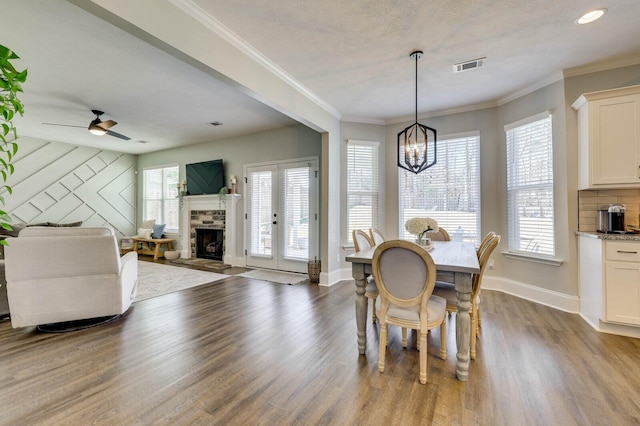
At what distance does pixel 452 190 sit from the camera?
467 cm

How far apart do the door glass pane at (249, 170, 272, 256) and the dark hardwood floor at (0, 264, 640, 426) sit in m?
2.66

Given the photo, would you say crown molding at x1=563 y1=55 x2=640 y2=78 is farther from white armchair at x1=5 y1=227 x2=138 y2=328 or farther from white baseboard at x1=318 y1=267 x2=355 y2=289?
white armchair at x1=5 y1=227 x2=138 y2=328

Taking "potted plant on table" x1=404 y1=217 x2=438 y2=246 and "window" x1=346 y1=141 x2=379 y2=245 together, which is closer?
"potted plant on table" x1=404 y1=217 x2=438 y2=246

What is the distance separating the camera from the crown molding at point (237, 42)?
7.68 feet

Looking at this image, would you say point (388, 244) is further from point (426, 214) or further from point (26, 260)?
point (26, 260)

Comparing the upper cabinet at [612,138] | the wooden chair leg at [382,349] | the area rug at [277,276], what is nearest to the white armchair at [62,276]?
the area rug at [277,276]

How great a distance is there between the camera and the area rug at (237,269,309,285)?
5000 mm

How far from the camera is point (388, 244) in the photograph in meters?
2.11

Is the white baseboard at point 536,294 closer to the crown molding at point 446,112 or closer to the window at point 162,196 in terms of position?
the crown molding at point 446,112

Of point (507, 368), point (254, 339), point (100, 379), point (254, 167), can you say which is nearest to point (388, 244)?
point (507, 368)

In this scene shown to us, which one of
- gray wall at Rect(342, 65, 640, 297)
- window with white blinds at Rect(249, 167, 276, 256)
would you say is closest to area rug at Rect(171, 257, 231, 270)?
window with white blinds at Rect(249, 167, 276, 256)

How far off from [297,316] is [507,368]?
2.02m

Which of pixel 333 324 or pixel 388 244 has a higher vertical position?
pixel 388 244

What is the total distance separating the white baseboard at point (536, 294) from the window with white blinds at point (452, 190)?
651 millimetres
